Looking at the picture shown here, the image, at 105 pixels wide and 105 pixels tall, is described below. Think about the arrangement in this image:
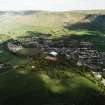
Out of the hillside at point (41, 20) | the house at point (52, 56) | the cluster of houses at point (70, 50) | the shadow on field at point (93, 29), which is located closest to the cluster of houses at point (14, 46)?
the cluster of houses at point (70, 50)

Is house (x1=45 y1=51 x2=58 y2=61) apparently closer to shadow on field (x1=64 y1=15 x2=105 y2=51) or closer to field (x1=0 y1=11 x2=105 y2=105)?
field (x1=0 y1=11 x2=105 y2=105)

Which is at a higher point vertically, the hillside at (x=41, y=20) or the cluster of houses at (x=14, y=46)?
the hillside at (x=41, y=20)

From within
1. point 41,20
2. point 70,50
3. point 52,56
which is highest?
point 41,20

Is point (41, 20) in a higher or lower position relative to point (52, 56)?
higher

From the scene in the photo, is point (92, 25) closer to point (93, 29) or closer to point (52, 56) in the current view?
point (93, 29)

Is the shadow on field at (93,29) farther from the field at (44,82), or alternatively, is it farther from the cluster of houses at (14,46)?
the cluster of houses at (14,46)

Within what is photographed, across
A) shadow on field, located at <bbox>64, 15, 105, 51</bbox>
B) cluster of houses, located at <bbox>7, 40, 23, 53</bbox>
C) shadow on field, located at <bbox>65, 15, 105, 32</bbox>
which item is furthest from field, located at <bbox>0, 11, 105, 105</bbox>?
shadow on field, located at <bbox>65, 15, 105, 32</bbox>

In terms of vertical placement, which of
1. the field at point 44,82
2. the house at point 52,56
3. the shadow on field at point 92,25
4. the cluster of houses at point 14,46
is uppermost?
the shadow on field at point 92,25

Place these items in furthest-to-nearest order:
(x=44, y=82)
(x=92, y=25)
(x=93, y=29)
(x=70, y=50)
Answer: (x=92, y=25), (x=93, y=29), (x=70, y=50), (x=44, y=82)

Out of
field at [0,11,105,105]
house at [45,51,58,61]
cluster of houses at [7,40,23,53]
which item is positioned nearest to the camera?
field at [0,11,105,105]

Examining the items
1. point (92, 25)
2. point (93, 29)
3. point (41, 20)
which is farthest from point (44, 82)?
point (41, 20)
